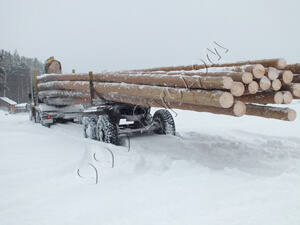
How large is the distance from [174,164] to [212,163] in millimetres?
783

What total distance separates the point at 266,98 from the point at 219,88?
1054 millimetres

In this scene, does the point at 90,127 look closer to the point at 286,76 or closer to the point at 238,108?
→ the point at 238,108

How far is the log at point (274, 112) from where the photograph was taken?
467 cm

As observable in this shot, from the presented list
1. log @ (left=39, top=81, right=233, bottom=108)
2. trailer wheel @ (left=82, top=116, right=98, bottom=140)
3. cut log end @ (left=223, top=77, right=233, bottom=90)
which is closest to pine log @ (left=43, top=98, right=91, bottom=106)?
log @ (left=39, top=81, right=233, bottom=108)

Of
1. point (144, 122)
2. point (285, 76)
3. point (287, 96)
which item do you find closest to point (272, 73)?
point (285, 76)

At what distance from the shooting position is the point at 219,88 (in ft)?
13.4

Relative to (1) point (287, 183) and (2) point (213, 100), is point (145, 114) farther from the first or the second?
(1) point (287, 183)

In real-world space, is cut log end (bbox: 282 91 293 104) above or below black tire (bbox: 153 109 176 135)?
above

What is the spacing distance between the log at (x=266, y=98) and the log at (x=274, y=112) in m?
0.33

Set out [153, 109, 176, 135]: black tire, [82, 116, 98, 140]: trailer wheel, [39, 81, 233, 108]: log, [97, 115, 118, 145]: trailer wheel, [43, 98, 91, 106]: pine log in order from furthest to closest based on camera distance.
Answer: [43, 98, 91, 106]: pine log < [153, 109, 176, 135]: black tire < [82, 116, 98, 140]: trailer wheel < [97, 115, 118, 145]: trailer wheel < [39, 81, 233, 108]: log

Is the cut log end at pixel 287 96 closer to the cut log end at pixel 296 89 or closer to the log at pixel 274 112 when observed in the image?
the cut log end at pixel 296 89

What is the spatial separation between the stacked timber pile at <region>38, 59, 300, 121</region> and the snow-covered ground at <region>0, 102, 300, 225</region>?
1.03 metres

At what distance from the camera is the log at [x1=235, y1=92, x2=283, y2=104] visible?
4.39 meters

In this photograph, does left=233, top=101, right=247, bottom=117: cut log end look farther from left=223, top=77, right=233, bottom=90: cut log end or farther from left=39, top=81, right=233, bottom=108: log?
left=223, top=77, right=233, bottom=90: cut log end
